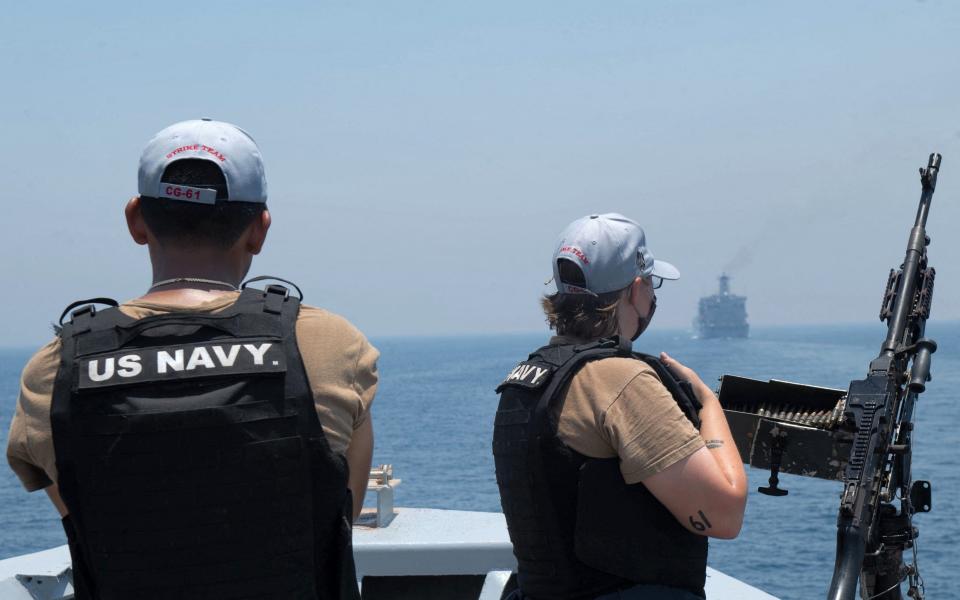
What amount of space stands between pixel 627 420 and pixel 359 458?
747 mm

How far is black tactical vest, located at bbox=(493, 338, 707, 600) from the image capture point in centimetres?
306

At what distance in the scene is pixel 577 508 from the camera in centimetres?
312

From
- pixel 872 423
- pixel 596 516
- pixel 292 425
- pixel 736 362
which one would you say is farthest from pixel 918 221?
pixel 736 362

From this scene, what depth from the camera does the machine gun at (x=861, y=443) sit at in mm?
4531

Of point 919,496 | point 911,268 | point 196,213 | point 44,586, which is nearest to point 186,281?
point 196,213

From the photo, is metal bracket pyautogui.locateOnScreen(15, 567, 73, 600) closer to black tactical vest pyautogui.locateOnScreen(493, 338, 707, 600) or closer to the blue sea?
black tactical vest pyautogui.locateOnScreen(493, 338, 707, 600)

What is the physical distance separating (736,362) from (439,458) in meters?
56.3

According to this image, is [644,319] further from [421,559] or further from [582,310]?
[421,559]

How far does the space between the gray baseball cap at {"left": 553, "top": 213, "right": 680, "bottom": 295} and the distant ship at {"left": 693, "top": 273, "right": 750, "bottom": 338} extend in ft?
605

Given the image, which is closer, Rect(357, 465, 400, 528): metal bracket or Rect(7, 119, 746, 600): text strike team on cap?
Rect(7, 119, 746, 600): text strike team on cap

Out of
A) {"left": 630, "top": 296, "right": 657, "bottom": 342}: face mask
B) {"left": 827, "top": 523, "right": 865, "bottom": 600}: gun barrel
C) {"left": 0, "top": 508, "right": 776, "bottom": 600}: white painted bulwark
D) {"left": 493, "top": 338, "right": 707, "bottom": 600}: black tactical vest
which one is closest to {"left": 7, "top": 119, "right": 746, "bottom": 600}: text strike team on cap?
{"left": 493, "top": 338, "right": 707, "bottom": 600}: black tactical vest

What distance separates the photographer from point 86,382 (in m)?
2.32

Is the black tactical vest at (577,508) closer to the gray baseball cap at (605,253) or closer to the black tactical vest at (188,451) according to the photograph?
the gray baseball cap at (605,253)

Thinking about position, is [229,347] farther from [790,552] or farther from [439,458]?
[439,458]
